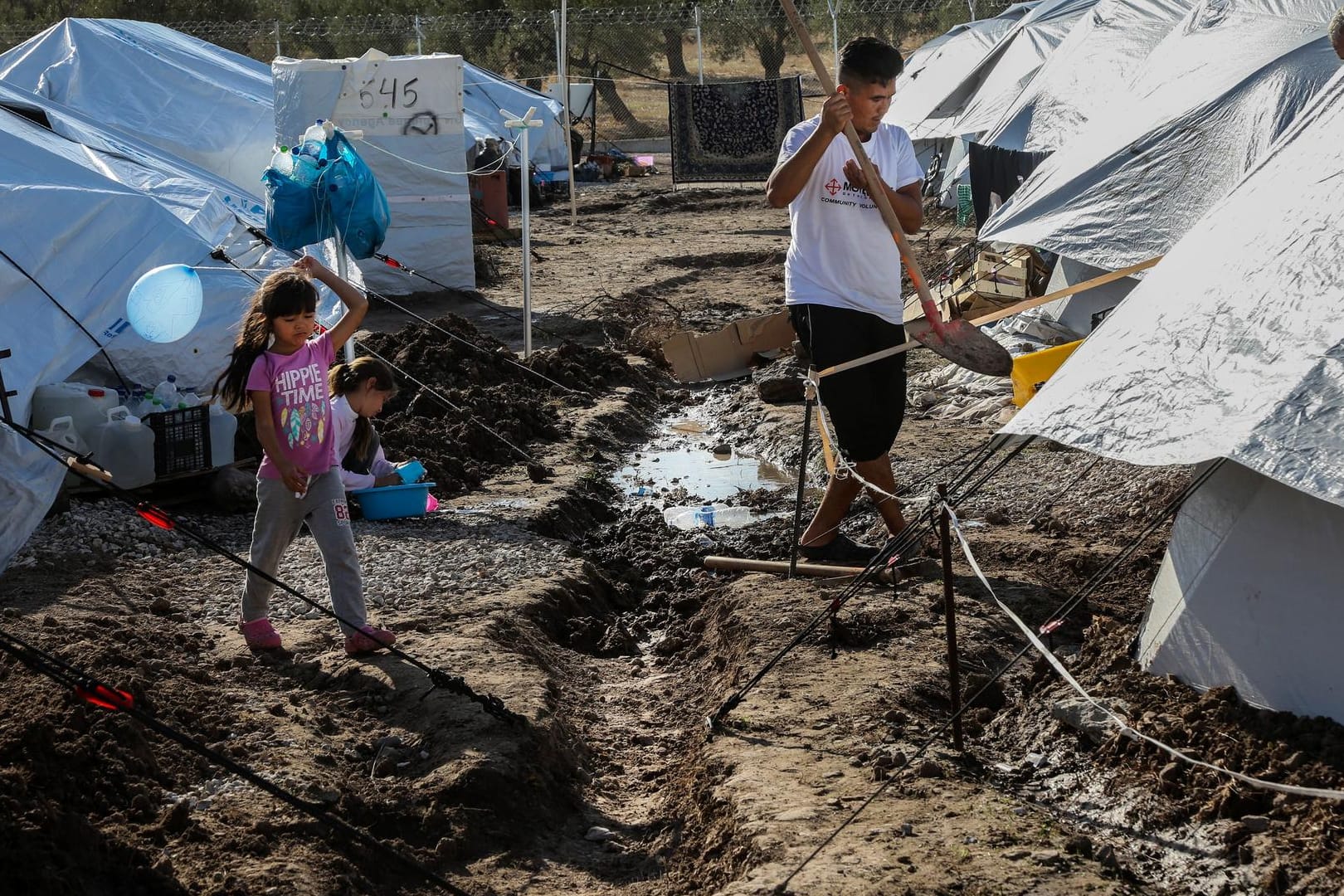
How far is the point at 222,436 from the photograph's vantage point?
7.10m

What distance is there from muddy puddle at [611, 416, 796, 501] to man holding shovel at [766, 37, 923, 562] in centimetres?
252

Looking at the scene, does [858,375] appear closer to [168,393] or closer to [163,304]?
[163,304]

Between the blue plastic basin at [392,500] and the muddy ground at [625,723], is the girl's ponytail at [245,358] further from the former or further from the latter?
the blue plastic basin at [392,500]

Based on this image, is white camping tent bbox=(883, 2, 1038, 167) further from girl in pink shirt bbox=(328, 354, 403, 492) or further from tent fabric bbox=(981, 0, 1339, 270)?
girl in pink shirt bbox=(328, 354, 403, 492)

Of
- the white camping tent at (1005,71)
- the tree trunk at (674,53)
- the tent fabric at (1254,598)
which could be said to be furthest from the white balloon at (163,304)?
the tree trunk at (674,53)

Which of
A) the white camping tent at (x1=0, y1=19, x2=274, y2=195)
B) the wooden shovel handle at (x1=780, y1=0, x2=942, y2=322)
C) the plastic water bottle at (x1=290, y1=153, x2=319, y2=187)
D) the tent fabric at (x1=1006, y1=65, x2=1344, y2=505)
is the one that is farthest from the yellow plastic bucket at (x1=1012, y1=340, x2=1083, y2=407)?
the white camping tent at (x1=0, y1=19, x2=274, y2=195)

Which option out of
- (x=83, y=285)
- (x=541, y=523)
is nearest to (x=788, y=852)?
(x=541, y=523)

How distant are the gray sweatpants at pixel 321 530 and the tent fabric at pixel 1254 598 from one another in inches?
102

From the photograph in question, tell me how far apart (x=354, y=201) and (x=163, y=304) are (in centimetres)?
284

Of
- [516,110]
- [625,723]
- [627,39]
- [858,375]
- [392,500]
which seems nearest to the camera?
[625,723]

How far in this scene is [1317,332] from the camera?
3584 mm

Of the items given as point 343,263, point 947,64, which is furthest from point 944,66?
point 343,263

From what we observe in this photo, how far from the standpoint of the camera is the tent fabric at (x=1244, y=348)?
342 cm

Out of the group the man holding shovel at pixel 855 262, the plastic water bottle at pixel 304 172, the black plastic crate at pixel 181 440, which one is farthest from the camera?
the plastic water bottle at pixel 304 172
